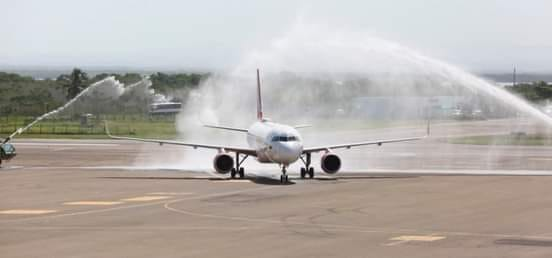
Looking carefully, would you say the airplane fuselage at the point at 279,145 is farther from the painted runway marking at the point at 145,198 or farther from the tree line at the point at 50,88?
the tree line at the point at 50,88

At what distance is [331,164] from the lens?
64.0 m

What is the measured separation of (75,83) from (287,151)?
11580 centimetres

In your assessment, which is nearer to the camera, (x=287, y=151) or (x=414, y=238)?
(x=414, y=238)

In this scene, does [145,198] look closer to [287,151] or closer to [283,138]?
[287,151]

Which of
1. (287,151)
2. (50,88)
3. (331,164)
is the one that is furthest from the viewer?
(50,88)

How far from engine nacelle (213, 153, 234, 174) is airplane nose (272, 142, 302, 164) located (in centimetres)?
419

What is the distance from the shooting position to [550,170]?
228 feet

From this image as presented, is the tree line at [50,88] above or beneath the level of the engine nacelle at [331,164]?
above

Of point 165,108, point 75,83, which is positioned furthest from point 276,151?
point 75,83

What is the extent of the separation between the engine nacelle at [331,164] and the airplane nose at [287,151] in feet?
10.3

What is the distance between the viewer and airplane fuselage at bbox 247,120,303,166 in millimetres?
60781

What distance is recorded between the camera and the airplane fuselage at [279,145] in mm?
60781

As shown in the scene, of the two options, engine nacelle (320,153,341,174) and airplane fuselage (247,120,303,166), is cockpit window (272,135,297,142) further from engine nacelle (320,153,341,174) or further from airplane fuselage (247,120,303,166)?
engine nacelle (320,153,341,174)

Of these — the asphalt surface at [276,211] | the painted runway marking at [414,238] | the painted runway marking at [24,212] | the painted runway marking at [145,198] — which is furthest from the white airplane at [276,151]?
the painted runway marking at [414,238]
